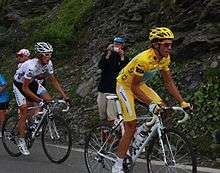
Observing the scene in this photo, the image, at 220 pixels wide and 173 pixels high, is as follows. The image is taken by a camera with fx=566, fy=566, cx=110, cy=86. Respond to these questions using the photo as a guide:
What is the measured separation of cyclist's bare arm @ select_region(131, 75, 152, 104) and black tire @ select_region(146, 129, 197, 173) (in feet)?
1.81

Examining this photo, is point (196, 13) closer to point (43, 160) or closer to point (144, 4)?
point (144, 4)

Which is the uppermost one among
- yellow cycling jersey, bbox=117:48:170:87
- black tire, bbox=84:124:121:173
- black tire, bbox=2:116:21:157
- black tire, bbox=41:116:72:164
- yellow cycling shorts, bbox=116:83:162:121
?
yellow cycling jersey, bbox=117:48:170:87

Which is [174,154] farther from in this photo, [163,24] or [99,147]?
[163,24]

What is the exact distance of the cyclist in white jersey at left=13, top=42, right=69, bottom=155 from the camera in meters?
10.1

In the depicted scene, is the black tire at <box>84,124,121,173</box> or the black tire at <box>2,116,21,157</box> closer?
the black tire at <box>84,124,121,173</box>

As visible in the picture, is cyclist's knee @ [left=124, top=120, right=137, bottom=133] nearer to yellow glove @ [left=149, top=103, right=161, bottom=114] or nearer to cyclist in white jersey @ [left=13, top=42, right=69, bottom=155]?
yellow glove @ [left=149, top=103, right=161, bottom=114]

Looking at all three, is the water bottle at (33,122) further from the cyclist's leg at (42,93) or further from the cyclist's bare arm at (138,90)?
the cyclist's bare arm at (138,90)

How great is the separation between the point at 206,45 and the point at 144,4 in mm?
4047

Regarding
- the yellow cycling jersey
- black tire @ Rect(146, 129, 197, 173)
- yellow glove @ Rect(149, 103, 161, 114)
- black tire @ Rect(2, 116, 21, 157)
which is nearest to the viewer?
black tire @ Rect(146, 129, 197, 173)

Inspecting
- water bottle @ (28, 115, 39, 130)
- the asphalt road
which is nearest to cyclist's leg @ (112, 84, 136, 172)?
the asphalt road

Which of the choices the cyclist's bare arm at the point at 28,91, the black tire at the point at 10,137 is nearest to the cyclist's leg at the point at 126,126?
the cyclist's bare arm at the point at 28,91

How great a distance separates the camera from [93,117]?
13.2 metres

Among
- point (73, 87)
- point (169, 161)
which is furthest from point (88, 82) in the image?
point (169, 161)

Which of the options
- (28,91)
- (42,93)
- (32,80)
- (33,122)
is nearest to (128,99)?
(28,91)
